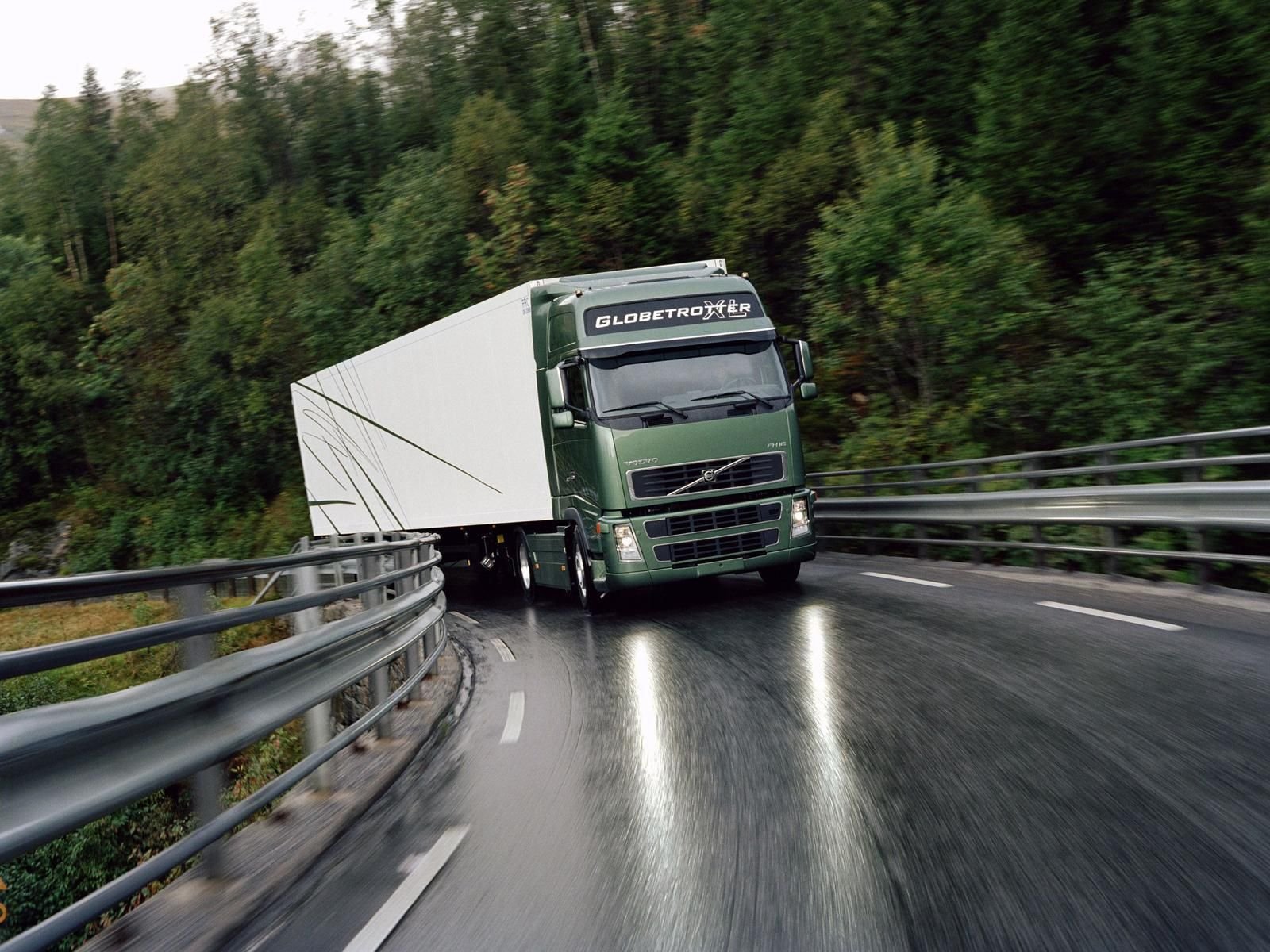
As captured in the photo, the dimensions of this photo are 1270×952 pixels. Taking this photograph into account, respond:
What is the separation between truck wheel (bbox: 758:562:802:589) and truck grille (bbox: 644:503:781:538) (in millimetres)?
915

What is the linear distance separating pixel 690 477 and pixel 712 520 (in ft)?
1.66

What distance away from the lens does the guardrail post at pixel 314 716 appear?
6051 millimetres

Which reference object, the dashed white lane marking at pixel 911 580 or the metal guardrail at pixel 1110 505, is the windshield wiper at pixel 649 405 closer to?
the dashed white lane marking at pixel 911 580

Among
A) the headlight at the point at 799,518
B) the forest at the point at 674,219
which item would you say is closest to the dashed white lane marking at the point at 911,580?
the headlight at the point at 799,518

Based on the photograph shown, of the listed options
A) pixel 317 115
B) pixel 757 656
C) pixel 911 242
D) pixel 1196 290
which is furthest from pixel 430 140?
pixel 757 656

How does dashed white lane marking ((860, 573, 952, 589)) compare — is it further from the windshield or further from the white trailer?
the white trailer

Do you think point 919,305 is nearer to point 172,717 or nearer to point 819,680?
point 819,680

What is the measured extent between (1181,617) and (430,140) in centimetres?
5794

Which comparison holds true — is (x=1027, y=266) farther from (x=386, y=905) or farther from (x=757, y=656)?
(x=386, y=905)

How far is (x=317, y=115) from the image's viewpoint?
224 ft

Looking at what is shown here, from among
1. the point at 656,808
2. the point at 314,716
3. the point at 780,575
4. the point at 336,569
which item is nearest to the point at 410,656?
the point at 314,716

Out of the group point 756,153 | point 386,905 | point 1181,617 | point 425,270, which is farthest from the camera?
point 425,270

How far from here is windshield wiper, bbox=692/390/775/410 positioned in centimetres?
1302

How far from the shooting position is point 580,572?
1393cm
